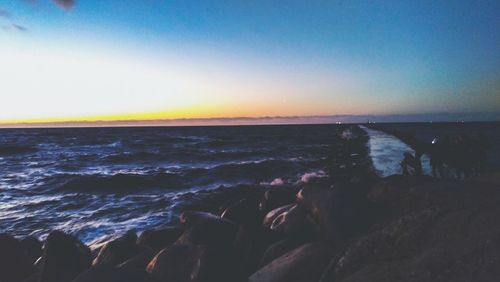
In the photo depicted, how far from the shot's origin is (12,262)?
5.78 meters

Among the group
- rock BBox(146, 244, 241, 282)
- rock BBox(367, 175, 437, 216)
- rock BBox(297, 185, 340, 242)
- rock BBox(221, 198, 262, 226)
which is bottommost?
rock BBox(221, 198, 262, 226)

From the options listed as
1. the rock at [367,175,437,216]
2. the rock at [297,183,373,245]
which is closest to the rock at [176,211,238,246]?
the rock at [297,183,373,245]

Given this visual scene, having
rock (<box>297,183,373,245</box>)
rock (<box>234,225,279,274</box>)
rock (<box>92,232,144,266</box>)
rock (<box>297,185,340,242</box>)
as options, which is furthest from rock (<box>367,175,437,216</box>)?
rock (<box>92,232,144,266</box>)

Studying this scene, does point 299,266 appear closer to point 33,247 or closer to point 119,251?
point 119,251

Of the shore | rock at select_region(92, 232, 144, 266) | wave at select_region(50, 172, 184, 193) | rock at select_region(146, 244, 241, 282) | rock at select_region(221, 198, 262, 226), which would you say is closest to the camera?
the shore

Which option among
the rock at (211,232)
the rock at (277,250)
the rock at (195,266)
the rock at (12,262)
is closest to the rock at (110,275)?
the rock at (195,266)

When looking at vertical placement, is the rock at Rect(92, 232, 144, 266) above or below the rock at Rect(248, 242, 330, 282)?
below

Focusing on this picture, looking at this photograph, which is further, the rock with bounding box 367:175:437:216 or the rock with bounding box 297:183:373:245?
the rock with bounding box 297:183:373:245

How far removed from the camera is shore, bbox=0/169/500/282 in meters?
2.61

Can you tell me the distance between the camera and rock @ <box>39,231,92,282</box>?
5.11 metres

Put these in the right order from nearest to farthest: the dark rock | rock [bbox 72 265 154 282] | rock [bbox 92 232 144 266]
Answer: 1. the dark rock
2. rock [bbox 72 265 154 282]
3. rock [bbox 92 232 144 266]

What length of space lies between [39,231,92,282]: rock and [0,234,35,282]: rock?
671mm

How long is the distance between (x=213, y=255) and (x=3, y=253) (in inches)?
158

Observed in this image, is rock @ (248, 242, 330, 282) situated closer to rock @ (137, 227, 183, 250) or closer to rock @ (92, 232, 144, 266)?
rock @ (92, 232, 144, 266)
